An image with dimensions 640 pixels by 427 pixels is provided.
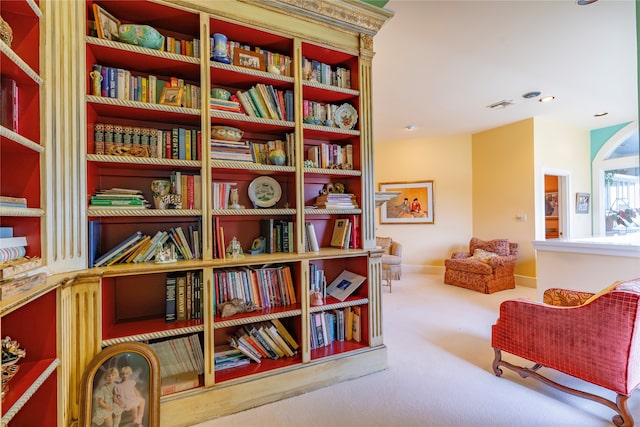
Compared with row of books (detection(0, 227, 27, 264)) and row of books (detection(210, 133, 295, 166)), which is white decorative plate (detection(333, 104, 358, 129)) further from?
row of books (detection(0, 227, 27, 264))

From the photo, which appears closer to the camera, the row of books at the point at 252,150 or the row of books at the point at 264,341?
the row of books at the point at 252,150

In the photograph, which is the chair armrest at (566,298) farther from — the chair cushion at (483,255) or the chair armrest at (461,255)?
the chair armrest at (461,255)

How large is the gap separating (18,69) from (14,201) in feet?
1.82

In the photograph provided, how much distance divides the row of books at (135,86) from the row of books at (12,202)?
28.0 inches

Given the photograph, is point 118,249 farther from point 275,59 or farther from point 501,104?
point 501,104

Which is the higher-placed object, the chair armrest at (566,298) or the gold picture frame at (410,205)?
the gold picture frame at (410,205)

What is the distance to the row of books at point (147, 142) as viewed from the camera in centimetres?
168

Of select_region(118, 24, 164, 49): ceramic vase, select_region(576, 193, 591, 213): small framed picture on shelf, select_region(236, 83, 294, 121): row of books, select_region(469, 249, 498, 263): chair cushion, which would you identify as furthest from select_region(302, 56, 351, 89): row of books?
select_region(576, 193, 591, 213): small framed picture on shelf

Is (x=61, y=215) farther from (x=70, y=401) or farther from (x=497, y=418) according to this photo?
(x=497, y=418)

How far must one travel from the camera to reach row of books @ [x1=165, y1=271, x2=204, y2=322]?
1.79 m

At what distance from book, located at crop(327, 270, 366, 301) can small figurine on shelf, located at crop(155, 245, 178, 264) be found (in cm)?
119

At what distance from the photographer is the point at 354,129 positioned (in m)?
2.34

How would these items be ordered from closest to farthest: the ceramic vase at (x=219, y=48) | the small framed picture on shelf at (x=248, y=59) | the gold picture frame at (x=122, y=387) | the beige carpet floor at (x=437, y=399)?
the gold picture frame at (x=122, y=387) < the beige carpet floor at (x=437, y=399) < the ceramic vase at (x=219, y=48) < the small framed picture on shelf at (x=248, y=59)

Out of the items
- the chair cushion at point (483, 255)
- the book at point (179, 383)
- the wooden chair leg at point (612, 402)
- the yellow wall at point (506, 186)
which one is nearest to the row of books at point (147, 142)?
the book at point (179, 383)
